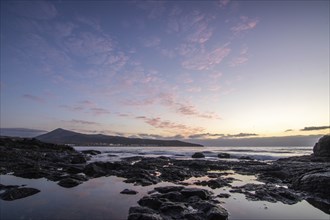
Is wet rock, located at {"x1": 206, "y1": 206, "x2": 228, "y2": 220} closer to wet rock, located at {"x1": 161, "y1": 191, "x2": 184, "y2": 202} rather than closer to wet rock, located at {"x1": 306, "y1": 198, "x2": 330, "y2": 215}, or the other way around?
wet rock, located at {"x1": 161, "y1": 191, "x2": 184, "y2": 202}

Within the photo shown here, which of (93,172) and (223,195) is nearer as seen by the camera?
(223,195)

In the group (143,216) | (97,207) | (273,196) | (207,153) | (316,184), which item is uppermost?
(316,184)

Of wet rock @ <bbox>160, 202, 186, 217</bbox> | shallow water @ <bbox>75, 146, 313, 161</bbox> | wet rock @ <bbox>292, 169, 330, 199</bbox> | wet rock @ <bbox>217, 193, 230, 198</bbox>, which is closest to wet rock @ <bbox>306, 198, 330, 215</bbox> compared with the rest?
wet rock @ <bbox>292, 169, 330, 199</bbox>

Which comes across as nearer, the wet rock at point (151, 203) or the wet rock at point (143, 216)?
the wet rock at point (143, 216)

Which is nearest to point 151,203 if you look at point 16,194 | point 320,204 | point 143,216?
point 143,216

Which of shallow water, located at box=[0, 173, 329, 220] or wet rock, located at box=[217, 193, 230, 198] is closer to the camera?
shallow water, located at box=[0, 173, 329, 220]

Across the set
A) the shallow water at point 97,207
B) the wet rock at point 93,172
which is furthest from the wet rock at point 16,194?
the wet rock at point 93,172

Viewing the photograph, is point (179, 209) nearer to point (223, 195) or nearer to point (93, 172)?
point (223, 195)

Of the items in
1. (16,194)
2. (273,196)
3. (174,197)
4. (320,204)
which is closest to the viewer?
(16,194)

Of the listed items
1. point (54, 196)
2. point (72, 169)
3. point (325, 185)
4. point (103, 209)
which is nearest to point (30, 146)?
point (72, 169)

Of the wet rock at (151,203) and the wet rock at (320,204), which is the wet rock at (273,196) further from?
the wet rock at (151,203)

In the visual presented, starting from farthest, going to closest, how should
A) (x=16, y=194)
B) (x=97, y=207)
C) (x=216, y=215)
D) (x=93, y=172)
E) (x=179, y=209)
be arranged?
(x=93, y=172)
(x=16, y=194)
(x=97, y=207)
(x=179, y=209)
(x=216, y=215)

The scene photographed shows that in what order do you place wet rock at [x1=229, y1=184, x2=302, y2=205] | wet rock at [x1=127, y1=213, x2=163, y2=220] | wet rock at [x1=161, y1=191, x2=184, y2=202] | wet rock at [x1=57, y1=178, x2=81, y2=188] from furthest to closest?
wet rock at [x1=57, y1=178, x2=81, y2=188] → wet rock at [x1=229, y1=184, x2=302, y2=205] → wet rock at [x1=161, y1=191, x2=184, y2=202] → wet rock at [x1=127, y1=213, x2=163, y2=220]

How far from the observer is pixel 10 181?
18719mm
